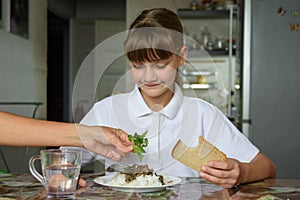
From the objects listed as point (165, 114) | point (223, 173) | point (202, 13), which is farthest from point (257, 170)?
point (202, 13)

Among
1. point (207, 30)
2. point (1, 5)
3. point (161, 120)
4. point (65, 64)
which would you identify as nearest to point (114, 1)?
point (65, 64)

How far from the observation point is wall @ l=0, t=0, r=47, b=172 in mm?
3451

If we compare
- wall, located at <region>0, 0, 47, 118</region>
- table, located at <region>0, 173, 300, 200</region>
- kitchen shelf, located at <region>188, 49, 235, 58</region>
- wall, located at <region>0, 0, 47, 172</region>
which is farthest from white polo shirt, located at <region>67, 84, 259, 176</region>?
kitchen shelf, located at <region>188, 49, 235, 58</region>

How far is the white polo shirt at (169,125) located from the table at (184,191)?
105 mm

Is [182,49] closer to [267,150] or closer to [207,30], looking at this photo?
[267,150]

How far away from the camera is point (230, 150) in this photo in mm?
1350

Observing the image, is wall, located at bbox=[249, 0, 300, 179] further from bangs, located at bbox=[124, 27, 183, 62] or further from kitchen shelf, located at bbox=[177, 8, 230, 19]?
bangs, located at bbox=[124, 27, 183, 62]

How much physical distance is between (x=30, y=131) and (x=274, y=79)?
215 cm

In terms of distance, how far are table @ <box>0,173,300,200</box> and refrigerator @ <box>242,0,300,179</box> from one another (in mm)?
1746

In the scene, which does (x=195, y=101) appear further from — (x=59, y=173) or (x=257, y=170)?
(x=59, y=173)

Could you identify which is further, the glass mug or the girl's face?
the girl's face

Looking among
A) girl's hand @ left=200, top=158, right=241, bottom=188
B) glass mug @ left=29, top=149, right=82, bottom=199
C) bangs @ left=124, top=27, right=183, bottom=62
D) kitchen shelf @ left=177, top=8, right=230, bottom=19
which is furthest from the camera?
kitchen shelf @ left=177, top=8, right=230, bottom=19

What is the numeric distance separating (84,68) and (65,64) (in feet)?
20.4

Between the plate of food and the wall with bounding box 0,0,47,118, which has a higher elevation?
the wall with bounding box 0,0,47,118
